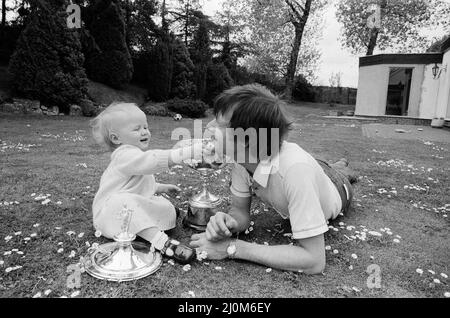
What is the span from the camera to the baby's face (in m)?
2.30

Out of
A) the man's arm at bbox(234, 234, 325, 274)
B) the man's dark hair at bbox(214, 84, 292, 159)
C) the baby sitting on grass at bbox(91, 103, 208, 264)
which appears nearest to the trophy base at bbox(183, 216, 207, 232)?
the baby sitting on grass at bbox(91, 103, 208, 264)

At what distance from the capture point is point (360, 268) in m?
2.06

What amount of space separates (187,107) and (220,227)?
39.4 feet

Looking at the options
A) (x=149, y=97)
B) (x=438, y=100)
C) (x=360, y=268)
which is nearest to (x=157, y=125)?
(x=149, y=97)

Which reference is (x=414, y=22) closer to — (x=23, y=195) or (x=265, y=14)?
(x=265, y=14)

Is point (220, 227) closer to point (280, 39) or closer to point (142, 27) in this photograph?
point (142, 27)

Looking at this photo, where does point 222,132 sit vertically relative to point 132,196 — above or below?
above

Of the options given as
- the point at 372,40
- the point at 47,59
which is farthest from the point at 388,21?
the point at 47,59

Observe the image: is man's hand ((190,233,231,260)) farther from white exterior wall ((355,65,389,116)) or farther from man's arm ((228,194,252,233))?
white exterior wall ((355,65,389,116))

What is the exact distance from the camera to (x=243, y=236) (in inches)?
96.0

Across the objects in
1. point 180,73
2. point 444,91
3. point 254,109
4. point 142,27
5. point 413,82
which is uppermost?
point 142,27

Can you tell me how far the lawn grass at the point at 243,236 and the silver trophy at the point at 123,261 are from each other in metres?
0.05

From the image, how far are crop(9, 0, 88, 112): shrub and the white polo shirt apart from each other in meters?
10.1

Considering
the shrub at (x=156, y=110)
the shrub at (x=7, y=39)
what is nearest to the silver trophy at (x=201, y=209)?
the shrub at (x=156, y=110)
